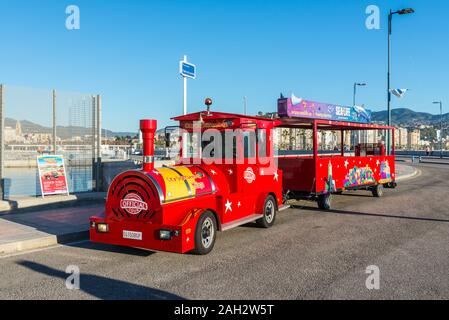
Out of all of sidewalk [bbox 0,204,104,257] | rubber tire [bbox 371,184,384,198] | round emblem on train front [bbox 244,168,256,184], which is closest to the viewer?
sidewalk [bbox 0,204,104,257]

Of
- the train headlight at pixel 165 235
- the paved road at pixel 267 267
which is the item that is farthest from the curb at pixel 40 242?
the train headlight at pixel 165 235

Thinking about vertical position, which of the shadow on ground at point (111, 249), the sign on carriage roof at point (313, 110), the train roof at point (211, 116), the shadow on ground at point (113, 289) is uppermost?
the sign on carriage roof at point (313, 110)

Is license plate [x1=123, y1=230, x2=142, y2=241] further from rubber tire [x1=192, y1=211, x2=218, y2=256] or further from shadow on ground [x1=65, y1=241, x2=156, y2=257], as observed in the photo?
rubber tire [x1=192, y1=211, x2=218, y2=256]

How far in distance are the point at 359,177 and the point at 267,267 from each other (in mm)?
8770

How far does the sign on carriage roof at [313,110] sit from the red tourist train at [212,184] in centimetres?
3

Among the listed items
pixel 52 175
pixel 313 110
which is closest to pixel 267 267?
pixel 313 110

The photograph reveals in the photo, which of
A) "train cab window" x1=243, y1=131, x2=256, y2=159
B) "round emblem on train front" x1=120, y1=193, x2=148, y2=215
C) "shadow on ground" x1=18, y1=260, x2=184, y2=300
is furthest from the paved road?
"train cab window" x1=243, y1=131, x2=256, y2=159

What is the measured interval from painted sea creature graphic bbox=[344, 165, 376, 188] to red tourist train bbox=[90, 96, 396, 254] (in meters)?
0.40

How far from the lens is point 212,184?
7773 millimetres

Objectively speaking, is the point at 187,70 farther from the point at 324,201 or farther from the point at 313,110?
the point at 324,201

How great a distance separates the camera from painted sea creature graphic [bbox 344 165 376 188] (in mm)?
13414

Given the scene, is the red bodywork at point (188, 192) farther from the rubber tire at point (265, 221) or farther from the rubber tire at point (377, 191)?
the rubber tire at point (377, 191)

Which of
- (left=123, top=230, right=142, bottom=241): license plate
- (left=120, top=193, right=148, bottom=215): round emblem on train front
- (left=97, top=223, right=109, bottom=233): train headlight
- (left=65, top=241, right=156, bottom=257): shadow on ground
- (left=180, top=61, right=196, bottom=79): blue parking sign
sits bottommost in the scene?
(left=65, top=241, right=156, bottom=257): shadow on ground

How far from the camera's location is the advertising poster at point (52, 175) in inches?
467
